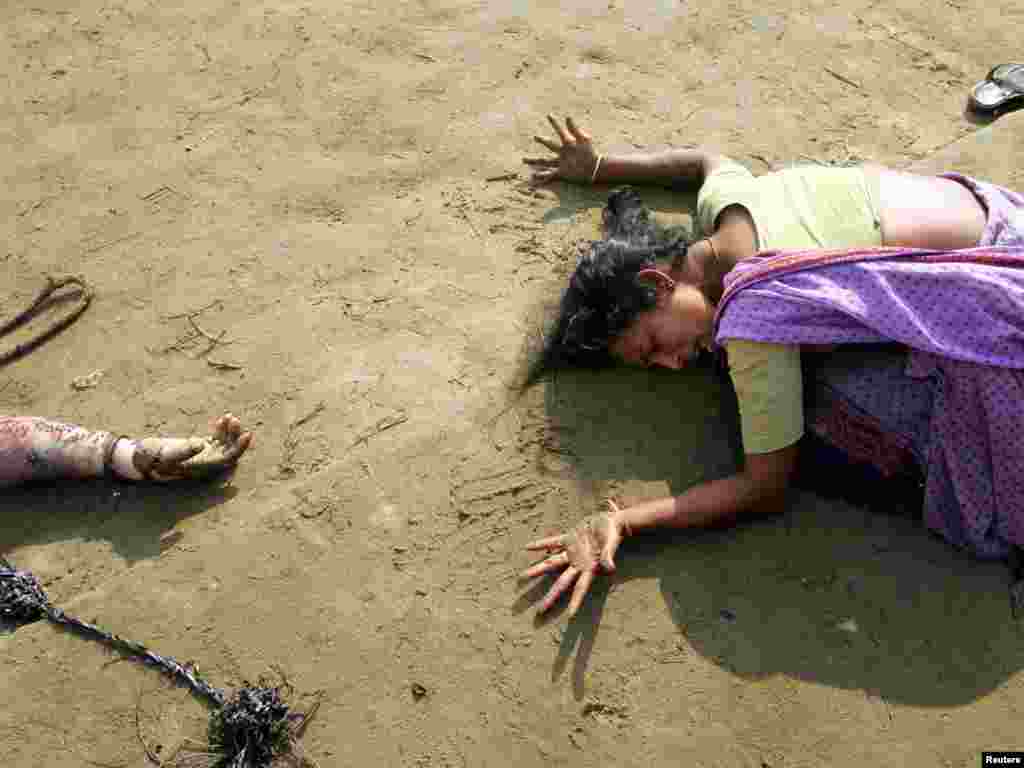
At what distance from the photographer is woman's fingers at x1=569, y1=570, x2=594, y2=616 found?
2.17 m

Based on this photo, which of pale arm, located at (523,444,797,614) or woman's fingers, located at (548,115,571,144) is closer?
pale arm, located at (523,444,797,614)

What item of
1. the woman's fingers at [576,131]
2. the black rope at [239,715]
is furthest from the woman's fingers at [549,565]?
the woman's fingers at [576,131]

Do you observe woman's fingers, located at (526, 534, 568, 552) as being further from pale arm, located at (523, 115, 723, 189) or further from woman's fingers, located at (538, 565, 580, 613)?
pale arm, located at (523, 115, 723, 189)

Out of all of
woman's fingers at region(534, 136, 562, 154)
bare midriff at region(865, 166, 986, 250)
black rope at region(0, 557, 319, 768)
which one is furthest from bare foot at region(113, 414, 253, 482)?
bare midriff at region(865, 166, 986, 250)

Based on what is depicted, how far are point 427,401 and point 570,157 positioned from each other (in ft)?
3.55

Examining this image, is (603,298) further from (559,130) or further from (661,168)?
(559,130)

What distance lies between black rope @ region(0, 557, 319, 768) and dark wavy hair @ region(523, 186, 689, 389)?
110cm

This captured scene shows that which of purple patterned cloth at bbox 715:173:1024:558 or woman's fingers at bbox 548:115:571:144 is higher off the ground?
woman's fingers at bbox 548:115:571:144

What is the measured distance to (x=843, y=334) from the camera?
2260 millimetres

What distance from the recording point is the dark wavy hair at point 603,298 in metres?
2.51

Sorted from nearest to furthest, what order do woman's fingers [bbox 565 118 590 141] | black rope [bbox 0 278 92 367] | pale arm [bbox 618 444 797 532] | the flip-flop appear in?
1. pale arm [bbox 618 444 797 532]
2. black rope [bbox 0 278 92 367]
3. woman's fingers [bbox 565 118 590 141]
4. the flip-flop

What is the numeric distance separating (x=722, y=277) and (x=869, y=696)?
112 cm

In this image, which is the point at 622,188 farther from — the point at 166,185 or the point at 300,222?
the point at 166,185

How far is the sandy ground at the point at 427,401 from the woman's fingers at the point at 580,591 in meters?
0.07
